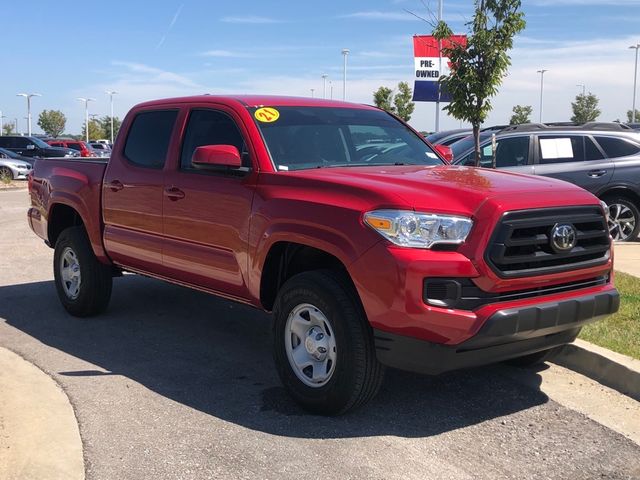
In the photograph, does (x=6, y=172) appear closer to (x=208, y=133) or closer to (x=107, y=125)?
(x=208, y=133)

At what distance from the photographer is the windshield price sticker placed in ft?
16.5

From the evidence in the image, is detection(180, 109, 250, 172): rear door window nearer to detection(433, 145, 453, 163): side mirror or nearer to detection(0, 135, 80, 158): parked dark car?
detection(433, 145, 453, 163): side mirror

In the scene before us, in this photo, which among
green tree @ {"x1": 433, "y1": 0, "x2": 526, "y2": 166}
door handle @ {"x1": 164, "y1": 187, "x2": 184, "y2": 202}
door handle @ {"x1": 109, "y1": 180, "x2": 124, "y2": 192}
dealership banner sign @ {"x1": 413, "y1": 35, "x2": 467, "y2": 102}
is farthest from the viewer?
dealership banner sign @ {"x1": 413, "y1": 35, "x2": 467, "y2": 102}

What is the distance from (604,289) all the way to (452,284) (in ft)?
3.95

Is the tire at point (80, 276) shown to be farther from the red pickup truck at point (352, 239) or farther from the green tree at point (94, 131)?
the green tree at point (94, 131)

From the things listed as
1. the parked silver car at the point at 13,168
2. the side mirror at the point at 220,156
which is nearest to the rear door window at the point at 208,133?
the side mirror at the point at 220,156

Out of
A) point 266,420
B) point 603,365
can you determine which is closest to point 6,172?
point 266,420

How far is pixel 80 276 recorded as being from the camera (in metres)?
6.57

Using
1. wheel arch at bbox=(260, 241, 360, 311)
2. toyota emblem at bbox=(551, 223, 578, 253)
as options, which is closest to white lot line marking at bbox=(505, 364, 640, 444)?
toyota emblem at bbox=(551, 223, 578, 253)

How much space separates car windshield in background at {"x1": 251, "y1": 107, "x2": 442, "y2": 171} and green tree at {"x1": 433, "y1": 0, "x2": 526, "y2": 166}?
14.5ft

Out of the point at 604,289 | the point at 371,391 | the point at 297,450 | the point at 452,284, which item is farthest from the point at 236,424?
the point at 604,289

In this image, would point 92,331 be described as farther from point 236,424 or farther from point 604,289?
point 604,289

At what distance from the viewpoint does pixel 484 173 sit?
473 centimetres

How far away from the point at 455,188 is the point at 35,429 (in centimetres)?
281
